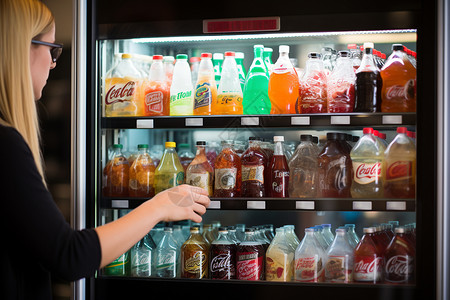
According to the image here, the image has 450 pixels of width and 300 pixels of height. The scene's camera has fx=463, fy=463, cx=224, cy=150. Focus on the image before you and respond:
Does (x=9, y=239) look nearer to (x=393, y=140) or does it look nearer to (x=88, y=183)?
(x=88, y=183)

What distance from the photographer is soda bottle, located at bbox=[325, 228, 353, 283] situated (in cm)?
195

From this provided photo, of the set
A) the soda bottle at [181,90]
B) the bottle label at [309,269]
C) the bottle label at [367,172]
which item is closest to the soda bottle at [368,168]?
the bottle label at [367,172]

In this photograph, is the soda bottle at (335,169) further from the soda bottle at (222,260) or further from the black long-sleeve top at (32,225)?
the black long-sleeve top at (32,225)

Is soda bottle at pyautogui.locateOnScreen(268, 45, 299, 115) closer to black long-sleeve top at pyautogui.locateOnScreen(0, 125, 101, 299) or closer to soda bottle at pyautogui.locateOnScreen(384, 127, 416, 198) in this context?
soda bottle at pyautogui.locateOnScreen(384, 127, 416, 198)

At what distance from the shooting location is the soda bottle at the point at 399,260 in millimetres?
1867

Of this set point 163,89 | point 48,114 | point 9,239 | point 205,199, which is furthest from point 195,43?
point 9,239

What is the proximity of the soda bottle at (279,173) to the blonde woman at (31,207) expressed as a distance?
2.38 feet

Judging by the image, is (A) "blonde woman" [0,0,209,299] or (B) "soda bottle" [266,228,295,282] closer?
(A) "blonde woman" [0,0,209,299]

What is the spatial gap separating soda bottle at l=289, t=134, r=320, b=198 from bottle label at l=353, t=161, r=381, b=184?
0.19 meters

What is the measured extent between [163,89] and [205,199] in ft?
2.54

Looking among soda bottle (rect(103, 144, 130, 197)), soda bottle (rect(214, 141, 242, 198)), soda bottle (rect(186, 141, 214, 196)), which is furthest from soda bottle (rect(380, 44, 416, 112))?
soda bottle (rect(103, 144, 130, 197))

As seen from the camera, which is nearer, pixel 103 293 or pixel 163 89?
pixel 103 293

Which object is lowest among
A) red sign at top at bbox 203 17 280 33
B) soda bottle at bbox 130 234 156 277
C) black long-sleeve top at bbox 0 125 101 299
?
soda bottle at bbox 130 234 156 277

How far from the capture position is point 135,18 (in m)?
1.99
